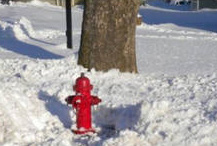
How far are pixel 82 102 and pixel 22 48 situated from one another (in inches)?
325

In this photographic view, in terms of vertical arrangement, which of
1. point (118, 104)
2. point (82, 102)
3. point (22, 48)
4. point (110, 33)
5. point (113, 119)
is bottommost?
point (22, 48)

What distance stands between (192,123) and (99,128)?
1.30 meters

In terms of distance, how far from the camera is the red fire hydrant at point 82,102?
23.3ft

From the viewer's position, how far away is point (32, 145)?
678 centimetres

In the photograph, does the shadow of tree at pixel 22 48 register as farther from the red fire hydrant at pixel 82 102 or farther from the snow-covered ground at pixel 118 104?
the red fire hydrant at pixel 82 102

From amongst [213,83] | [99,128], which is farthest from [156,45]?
[99,128]

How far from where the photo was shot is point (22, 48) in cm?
1515

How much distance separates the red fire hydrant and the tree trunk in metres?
2.95

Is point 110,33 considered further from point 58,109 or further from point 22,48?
point 22,48

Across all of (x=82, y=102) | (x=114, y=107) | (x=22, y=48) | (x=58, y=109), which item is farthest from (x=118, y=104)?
(x=22, y=48)

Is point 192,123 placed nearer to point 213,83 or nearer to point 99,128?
point 99,128

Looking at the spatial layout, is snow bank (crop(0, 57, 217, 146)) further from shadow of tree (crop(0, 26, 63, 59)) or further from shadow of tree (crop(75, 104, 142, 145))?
shadow of tree (crop(0, 26, 63, 59))

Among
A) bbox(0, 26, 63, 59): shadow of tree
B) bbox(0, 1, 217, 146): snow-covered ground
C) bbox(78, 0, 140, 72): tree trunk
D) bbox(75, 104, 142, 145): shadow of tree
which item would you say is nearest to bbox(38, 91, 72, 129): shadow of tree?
bbox(0, 1, 217, 146): snow-covered ground

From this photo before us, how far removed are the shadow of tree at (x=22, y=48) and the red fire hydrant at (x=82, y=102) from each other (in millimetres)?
5978
